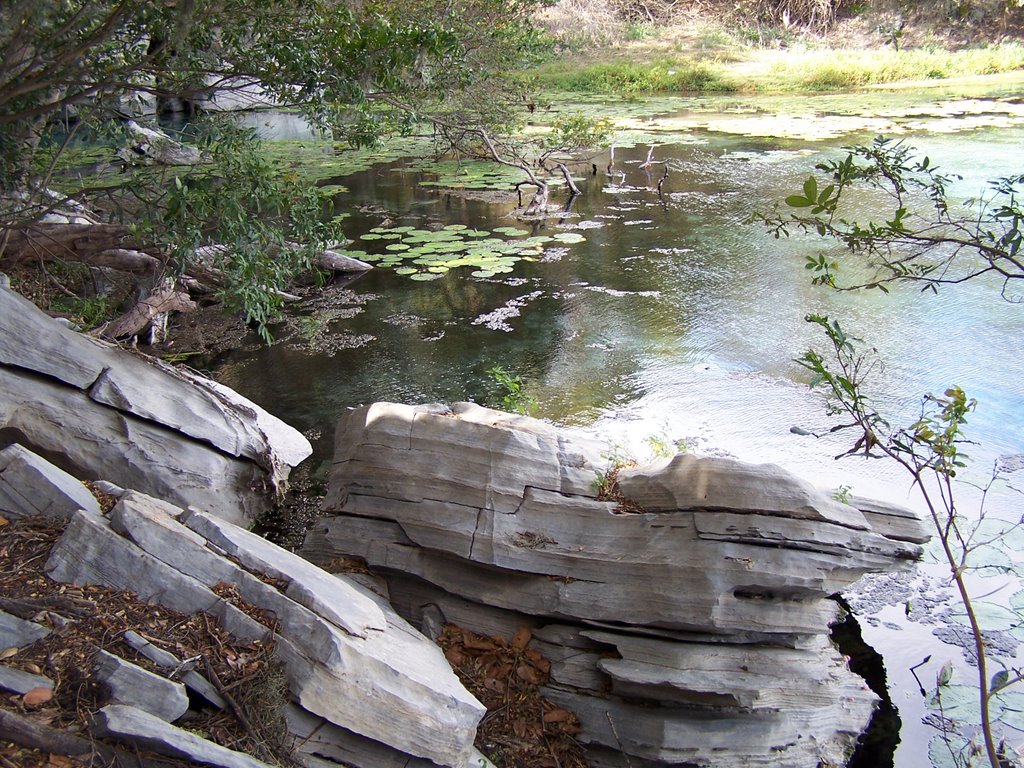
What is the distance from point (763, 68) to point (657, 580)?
2239cm

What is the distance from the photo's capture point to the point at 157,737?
2.27m

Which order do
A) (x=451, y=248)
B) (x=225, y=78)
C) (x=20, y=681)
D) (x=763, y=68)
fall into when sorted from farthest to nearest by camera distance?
(x=763, y=68)
(x=451, y=248)
(x=225, y=78)
(x=20, y=681)

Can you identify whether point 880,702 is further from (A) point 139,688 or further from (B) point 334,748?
(A) point 139,688

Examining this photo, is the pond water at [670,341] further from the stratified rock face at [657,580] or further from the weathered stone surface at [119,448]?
the weathered stone surface at [119,448]

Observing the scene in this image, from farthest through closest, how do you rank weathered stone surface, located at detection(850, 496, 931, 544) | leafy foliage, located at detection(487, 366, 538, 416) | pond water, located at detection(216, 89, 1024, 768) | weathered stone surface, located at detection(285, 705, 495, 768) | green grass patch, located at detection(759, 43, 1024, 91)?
green grass patch, located at detection(759, 43, 1024, 91) < pond water, located at detection(216, 89, 1024, 768) < leafy foliage, located at detection(487, 366, 538, 416) < weathered stone surface, located at detection(850, 496, 931, 544) < weathered stone surface, located at detection(285, 705, 495, 768)

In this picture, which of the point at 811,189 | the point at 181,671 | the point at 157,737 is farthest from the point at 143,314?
the point at 811,189

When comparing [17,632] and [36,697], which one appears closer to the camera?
[36,697]

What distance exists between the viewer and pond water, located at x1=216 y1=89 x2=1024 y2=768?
568 cm

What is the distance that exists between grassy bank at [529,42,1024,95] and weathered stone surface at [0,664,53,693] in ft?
63.7

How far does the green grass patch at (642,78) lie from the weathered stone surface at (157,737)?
71.4 feet

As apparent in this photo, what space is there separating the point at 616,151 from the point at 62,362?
1237 cm

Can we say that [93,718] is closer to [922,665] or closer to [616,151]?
[922,665]

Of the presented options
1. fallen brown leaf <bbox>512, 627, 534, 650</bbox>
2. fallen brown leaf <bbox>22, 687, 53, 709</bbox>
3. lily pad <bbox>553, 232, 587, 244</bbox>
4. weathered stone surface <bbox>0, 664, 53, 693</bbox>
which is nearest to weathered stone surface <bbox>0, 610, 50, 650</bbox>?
weathered stone surface <bbox>0, 664, 53, 693</bbox>

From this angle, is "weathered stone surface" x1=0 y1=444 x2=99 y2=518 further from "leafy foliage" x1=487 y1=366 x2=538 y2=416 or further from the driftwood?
the driftwood
